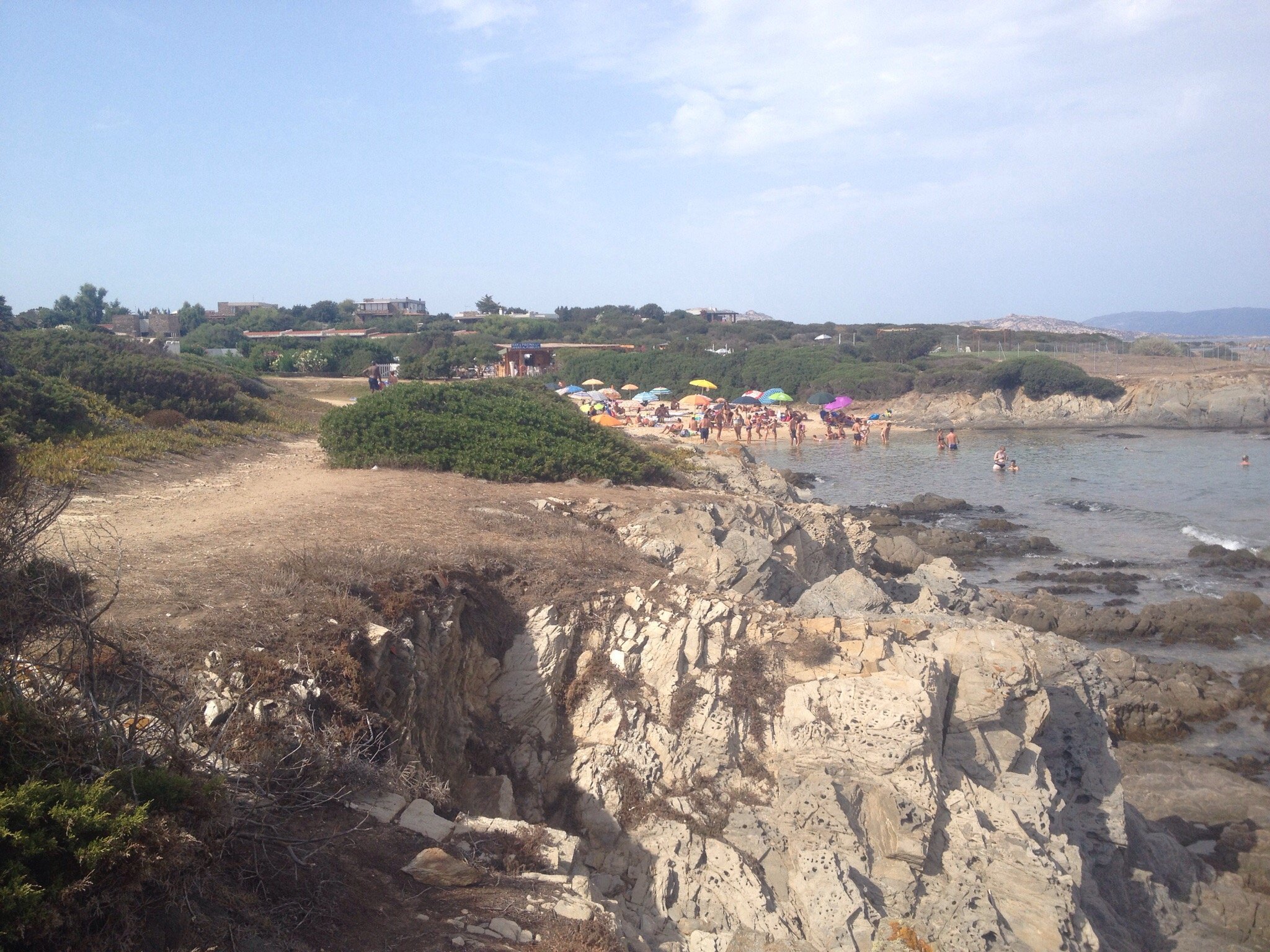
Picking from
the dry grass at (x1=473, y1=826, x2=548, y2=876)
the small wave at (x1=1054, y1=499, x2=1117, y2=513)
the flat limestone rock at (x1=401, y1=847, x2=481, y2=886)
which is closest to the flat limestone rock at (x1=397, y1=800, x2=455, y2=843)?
the dry grass at (x1=473, y1=826, x2=548, y2=876)

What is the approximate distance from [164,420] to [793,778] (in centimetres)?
1359

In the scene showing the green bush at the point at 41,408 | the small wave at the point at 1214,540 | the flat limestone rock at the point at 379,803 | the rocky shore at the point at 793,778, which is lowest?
the small wave at the point at 1214,540


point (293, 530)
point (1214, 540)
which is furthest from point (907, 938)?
point (1214, 540)

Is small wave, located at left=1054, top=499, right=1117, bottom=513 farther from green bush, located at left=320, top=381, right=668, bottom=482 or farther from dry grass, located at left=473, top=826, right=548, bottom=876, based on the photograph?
dry grass, located at left=473, top=826, right=548, bottom=876

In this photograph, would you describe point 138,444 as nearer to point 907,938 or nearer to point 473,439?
point 473,439

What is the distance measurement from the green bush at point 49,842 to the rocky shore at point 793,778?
1795 mm

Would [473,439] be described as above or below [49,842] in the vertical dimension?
above

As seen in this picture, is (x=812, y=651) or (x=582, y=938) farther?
(x=812, y=651)

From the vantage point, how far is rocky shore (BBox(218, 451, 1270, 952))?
6312mm

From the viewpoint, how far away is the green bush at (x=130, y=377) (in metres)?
17.1

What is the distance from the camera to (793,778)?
280 inches

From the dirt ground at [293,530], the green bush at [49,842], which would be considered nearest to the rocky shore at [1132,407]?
the dirt ground at [293,530]

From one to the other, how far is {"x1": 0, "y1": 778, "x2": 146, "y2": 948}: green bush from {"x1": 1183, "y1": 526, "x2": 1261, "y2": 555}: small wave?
23.5 m

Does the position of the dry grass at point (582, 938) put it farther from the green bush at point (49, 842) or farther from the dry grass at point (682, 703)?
the dry grass at point (682, 703)
